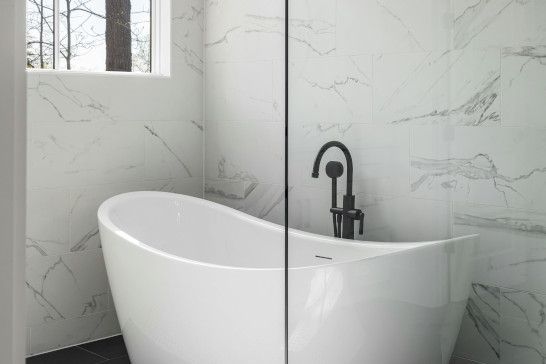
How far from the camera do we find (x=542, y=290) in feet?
4.47

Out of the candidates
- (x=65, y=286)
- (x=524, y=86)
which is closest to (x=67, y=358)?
(x=65, y=286)

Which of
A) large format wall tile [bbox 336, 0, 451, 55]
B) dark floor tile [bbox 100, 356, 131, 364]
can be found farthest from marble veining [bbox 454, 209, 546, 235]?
dark floor tile [bbox 100, 356, 131, 364]

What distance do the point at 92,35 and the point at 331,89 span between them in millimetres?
2352

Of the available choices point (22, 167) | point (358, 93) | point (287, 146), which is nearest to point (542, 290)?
point (358, 93)

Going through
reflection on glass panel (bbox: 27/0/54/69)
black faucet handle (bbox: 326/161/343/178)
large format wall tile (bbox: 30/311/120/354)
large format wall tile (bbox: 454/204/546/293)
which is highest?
reflection on glass panel (bbox: 27/0/54/69)

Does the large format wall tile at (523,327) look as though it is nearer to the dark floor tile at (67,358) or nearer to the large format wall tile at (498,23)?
the large format wall tile at (498,23)

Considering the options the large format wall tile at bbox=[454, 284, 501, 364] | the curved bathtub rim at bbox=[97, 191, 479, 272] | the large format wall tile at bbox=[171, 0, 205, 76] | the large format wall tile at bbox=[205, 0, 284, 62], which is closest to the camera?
the large format wall tile at bbox=[454, 284, 501, 364]

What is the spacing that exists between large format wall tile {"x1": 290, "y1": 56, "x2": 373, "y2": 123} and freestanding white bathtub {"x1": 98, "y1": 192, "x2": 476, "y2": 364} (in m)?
0.31

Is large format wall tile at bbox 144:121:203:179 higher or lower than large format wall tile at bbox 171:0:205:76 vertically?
lower

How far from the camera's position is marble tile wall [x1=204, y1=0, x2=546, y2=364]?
1361mm

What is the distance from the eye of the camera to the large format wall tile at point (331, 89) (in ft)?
5.23

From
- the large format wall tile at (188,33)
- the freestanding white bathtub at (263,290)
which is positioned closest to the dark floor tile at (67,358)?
the freestanding white bathtub at (263,290)

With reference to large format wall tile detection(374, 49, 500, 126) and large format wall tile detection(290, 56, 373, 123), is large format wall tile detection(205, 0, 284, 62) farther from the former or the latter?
large format wall tile detection(374, 49, 500, 126)

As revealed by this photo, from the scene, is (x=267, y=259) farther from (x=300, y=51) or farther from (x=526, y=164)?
(x=526, y=164)
